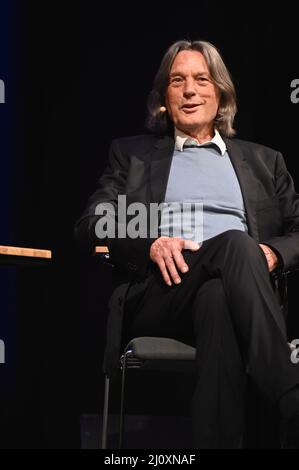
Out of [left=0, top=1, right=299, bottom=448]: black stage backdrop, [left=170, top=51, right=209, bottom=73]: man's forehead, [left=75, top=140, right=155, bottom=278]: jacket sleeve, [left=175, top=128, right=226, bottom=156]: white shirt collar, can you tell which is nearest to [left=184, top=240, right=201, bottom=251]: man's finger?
[left=75, top=140, right=155, bottom=278]: jacket sleeve

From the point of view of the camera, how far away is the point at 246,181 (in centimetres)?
275

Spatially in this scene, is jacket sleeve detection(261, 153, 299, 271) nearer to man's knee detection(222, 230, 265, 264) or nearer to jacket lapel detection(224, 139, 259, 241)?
jacket lapel detection(224, 139, 259, 241)

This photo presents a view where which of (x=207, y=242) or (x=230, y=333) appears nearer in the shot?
(x=230, y=333)

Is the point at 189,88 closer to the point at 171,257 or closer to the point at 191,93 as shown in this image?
the point at 191,93

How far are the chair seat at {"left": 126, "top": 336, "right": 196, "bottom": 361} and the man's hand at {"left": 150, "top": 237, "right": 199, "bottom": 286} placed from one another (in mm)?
184

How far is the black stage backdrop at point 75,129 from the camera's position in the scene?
337 centimetres

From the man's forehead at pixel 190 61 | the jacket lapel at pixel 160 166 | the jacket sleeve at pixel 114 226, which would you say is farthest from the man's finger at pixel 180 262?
the man's forehead at pixel 190 61

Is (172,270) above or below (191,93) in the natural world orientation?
below

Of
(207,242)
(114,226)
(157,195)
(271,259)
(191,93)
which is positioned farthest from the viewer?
(191,93)

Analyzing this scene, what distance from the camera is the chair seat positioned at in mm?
2252

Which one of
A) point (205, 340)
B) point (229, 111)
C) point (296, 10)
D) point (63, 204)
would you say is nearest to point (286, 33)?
point (296, 10)

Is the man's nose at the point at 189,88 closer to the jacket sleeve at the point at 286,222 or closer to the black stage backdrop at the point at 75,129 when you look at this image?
the jacket sleeve at the point at 286,222

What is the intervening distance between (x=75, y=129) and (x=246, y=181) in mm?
989

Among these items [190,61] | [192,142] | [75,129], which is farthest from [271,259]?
[75,129]
